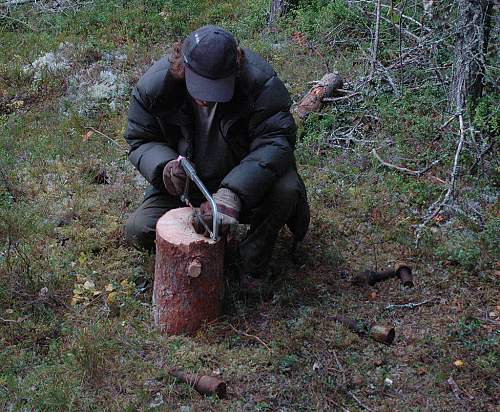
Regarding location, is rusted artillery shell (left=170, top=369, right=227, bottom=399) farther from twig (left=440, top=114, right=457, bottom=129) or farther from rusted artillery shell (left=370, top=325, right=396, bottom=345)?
twig (left=440, top=114, right=457, bottom=129)

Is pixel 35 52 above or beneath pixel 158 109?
beneath

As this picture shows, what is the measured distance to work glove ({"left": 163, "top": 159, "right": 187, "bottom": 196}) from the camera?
3.86 meters

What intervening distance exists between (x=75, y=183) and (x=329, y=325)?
2.60m

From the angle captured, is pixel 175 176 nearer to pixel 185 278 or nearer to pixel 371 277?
pixel 185 278

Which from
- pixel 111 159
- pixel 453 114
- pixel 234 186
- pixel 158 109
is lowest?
pixel 111 159

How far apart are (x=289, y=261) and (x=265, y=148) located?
3.11 feet

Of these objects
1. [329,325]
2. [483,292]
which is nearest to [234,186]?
[329,325]

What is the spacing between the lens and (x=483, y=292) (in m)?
4.14

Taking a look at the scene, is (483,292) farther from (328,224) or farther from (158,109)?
(158,109)

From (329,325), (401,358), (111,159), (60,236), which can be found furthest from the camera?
(111,159)

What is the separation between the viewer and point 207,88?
3.58m

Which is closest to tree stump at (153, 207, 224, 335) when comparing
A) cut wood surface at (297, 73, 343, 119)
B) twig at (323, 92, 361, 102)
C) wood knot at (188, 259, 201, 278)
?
wood knot at (188, 259, 201, 278)

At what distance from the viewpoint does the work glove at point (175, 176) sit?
3.86 m

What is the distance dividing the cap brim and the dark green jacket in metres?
0.22
